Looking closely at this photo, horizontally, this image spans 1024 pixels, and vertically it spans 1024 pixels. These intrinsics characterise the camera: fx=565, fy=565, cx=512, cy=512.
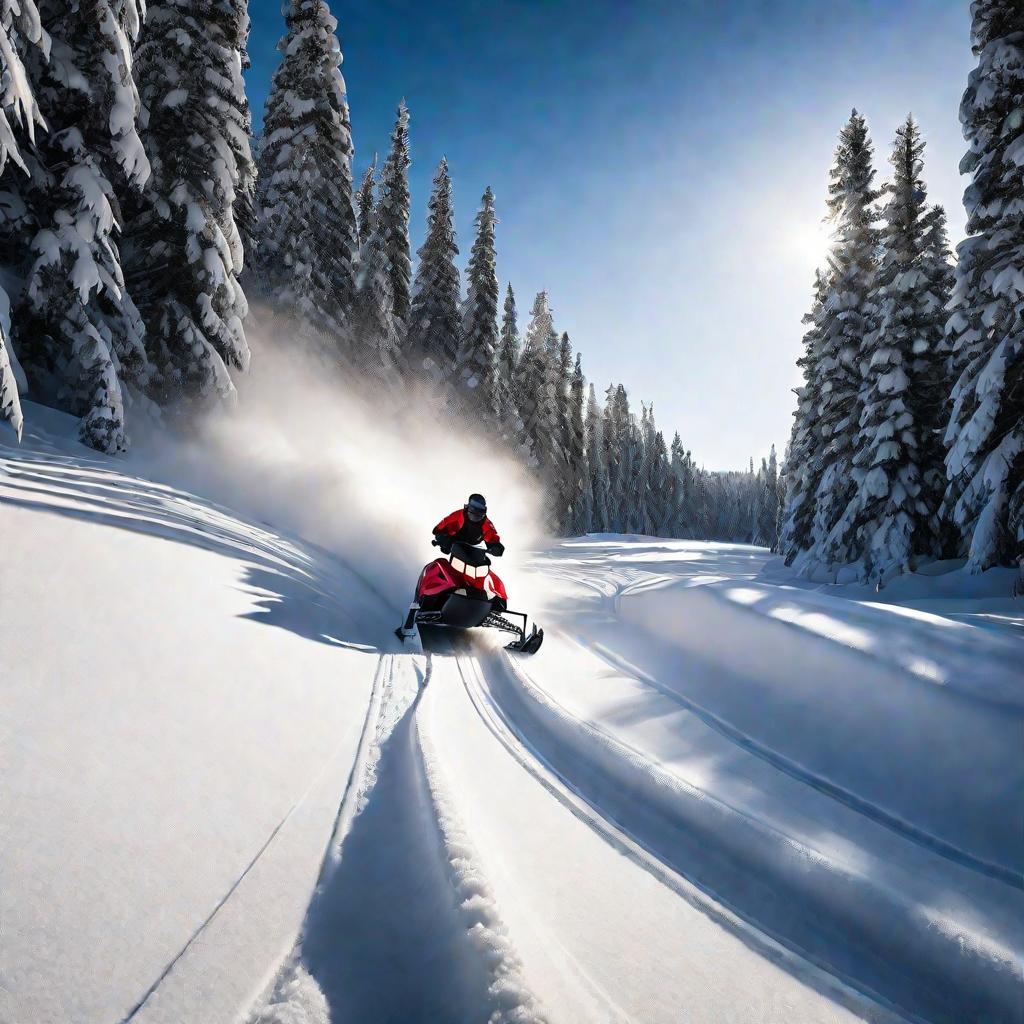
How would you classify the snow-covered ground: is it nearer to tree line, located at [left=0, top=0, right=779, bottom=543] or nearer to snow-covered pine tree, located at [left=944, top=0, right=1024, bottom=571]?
tree line, located at [left=0, top=0, right=779, bottom=543]

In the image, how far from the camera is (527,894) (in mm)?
2457

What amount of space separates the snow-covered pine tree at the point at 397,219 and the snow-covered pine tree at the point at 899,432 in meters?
21.6

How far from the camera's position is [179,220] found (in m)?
13.3

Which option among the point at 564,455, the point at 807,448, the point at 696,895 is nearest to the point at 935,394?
the point at 807,448

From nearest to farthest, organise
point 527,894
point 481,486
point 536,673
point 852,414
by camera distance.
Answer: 1. point 527,894
2. point 536,673
3. point 852,414
4. point 481,486

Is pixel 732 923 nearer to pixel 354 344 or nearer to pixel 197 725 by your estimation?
pixel 197 725

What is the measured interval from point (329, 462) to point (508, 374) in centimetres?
2704

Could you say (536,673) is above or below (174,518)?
below

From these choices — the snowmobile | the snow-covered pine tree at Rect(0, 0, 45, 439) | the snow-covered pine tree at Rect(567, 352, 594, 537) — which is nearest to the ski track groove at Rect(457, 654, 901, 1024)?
the snowmobile

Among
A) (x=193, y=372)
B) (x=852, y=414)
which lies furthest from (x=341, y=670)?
(x=852, y=414)

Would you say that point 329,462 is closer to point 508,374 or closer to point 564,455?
point 508,374

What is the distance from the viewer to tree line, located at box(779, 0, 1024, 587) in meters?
10.6

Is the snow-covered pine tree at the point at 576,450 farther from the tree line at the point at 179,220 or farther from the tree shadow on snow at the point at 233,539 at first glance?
the tree shadow on snow at the point at 233,539

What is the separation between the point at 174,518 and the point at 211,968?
6.47 metres
